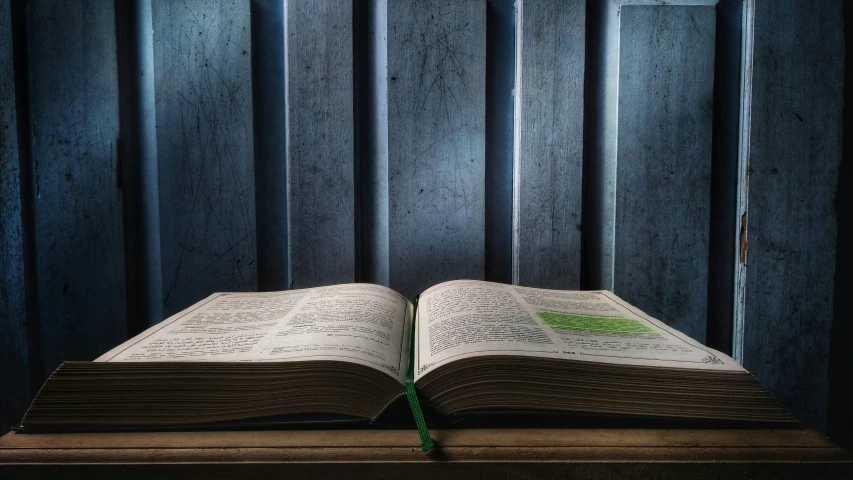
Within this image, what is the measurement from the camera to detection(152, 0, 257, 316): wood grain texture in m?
1.01

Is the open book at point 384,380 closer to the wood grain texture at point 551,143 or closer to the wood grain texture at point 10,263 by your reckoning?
the wood grain texture at point 551,143

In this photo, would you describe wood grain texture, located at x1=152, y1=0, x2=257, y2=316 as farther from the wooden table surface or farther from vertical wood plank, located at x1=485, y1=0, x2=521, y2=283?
the wooden table surface

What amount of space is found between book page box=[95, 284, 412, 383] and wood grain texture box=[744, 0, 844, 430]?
0.71m

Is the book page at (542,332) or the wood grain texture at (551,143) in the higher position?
the wood grain texture at (551,143)

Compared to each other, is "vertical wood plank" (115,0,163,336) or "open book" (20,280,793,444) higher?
"vertical wood plank" (115,0,163,336)

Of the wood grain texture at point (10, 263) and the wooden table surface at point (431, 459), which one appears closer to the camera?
the wooden table surface at point (431, 459)

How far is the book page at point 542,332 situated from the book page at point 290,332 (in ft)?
0.14

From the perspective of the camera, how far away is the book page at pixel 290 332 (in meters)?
0.56

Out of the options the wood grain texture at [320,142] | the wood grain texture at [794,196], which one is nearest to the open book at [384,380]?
the wood grain texture at [320,142]

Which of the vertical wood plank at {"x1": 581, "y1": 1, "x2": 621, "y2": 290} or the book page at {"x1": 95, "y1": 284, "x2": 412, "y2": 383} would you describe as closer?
the book page at {"x1": 95, "y1": 284, "x2": 412, "y2": 383}

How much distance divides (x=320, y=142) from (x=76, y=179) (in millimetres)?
472

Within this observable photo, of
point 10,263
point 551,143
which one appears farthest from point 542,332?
point 10,263

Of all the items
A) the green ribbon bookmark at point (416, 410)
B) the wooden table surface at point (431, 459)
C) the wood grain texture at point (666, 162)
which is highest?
the wood grain texture at point (666, 162)

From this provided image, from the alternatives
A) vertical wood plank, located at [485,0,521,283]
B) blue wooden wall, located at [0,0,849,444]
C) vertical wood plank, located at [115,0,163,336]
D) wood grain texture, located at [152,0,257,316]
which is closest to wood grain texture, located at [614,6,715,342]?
blue wooden wall, located at [0,0,849,444]
